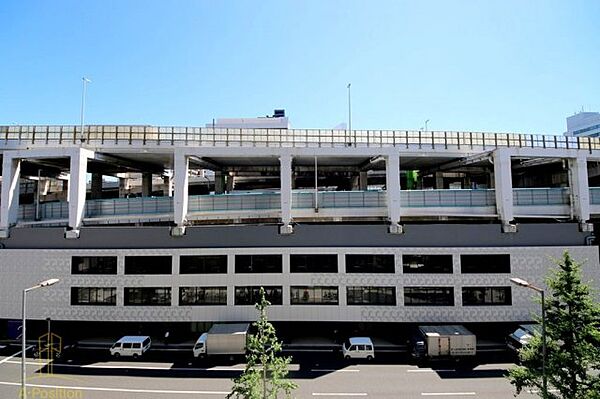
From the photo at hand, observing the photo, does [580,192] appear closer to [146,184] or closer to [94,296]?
[94,296]

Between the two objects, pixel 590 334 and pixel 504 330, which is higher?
pixel 590 334

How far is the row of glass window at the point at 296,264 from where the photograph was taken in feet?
96.1

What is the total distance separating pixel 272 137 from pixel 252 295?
1543cm

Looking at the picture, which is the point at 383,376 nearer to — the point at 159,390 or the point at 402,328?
the point at 402,328

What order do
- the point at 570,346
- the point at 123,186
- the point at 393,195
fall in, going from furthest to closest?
1. the point at 123,186
2. the point at 393,195
3. the point at 570,346

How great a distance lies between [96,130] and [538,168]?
158ft

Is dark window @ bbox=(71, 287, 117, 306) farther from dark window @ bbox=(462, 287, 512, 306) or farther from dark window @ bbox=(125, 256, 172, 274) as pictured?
dark window @ bbox=(462, 287, 512, 306)

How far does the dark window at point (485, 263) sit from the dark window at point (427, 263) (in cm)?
127

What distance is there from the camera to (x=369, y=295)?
2917cm

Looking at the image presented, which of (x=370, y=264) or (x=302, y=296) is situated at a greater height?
(x=370, y=264)

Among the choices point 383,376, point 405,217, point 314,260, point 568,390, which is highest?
point 405,217

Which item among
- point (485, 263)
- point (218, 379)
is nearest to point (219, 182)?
point (218, 379)

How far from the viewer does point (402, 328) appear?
30328 millimetres

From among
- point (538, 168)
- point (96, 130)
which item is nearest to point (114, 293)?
point (96, 130)
